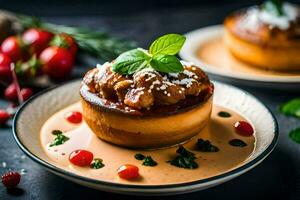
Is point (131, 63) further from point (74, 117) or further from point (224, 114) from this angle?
point (224, 114)

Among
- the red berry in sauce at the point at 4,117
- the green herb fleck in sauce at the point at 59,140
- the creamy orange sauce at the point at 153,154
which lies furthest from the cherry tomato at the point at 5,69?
the green herb fleck in sauce at the point at 59,140

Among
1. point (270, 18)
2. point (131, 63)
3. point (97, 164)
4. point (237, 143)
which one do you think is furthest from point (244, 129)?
point (270, 18)

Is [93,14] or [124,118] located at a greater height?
[124,118]

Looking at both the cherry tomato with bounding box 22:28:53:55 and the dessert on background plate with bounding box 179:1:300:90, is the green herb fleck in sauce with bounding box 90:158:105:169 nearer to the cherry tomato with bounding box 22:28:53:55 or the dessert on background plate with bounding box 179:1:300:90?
the dessert on background plate with bounding box 179:1:300:90

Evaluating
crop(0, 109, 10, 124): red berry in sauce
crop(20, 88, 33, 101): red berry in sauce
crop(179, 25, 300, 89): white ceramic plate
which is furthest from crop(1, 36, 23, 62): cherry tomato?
crop(179, 25, 300, 89): white ceramic plate

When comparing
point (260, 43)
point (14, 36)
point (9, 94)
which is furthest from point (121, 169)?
point (14, 36)

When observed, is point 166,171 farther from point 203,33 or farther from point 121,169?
point 203,33
